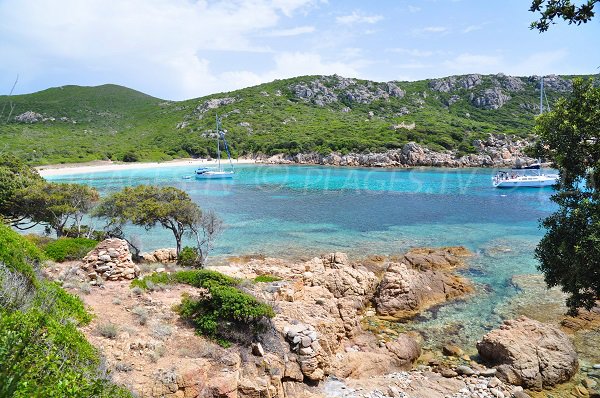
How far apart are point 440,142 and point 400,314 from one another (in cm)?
8951

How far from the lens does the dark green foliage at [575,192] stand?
10234 mm

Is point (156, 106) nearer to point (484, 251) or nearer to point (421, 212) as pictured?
point (421, 212)

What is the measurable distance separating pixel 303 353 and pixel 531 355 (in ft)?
26.3

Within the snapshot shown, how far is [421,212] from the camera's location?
43906 millimetres

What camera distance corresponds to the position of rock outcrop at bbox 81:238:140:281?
15492mm

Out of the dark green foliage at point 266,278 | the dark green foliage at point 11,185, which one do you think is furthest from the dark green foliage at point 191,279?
the dark green foliage at point 11,185

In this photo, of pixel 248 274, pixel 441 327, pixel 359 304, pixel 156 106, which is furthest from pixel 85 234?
pixel 156 106

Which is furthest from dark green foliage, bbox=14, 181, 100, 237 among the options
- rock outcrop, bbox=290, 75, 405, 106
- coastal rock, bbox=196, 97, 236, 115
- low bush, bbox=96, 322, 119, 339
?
rock outcrop, bbox=290, 75, 405, 106

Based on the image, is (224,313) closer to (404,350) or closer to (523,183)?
(404,350)

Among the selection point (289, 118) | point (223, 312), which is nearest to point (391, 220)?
point (223, 312)

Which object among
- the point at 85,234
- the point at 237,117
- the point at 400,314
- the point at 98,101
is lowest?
the point at 400,314

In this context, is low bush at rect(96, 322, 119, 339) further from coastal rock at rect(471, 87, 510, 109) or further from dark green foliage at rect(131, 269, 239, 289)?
coastal rock at rect(471, 87, 510, 109)

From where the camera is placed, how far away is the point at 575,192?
1127cm

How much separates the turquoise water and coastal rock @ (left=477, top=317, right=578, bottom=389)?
1.81 meters
